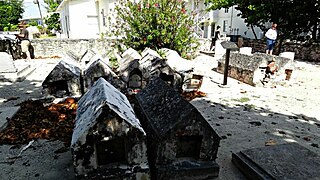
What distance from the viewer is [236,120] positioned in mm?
5457

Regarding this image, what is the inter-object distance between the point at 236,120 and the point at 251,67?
3762 millimetres

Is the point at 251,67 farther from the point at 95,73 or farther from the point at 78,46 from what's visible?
Result: the point at 78,46

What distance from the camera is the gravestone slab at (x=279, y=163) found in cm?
311

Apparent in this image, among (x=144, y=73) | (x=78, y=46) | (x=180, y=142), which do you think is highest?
(x=78, y=46)

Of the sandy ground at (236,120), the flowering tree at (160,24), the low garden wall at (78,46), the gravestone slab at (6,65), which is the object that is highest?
the flowering tree at (160,24)

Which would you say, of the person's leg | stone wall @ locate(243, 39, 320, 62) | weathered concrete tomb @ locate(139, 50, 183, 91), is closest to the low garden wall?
stone wall @ locate(243, 39, 320, 62)

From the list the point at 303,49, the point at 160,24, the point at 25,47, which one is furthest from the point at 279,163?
the point at 25,47

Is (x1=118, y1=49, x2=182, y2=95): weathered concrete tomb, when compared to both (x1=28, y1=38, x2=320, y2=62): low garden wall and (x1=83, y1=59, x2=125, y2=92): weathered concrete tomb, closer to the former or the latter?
(x1=83, y1=59, x2=125, y2=92): weathered concrete tomb

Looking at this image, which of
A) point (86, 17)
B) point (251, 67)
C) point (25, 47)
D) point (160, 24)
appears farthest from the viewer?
point (86, 17)

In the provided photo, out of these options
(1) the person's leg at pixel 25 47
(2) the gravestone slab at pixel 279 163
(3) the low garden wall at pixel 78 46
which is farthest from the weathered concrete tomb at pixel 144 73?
(1) the person's leg at pixel 25 47

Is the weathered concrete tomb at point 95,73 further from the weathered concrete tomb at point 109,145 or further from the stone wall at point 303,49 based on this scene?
the stone wall at point 303,49

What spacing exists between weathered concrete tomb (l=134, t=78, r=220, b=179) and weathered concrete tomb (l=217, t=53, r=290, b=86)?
590 centimetres

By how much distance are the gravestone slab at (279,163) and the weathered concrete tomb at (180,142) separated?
53 cm

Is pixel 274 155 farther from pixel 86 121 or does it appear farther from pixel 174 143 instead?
pixel 86 121
